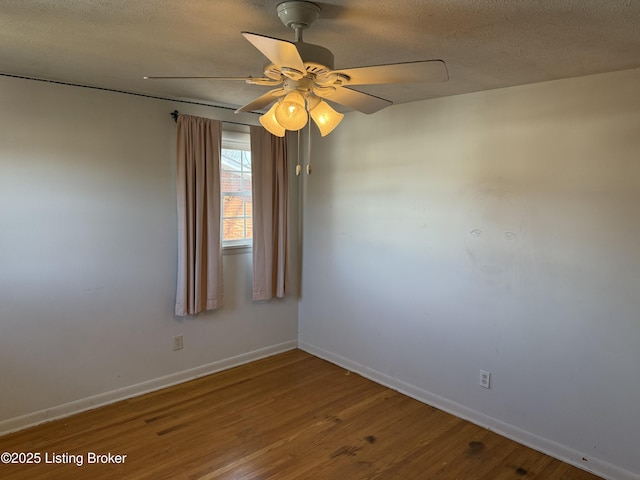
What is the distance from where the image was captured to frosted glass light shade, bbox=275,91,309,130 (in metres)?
1.75

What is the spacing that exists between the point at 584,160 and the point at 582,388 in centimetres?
134

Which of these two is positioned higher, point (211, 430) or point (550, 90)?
point (550, 90)

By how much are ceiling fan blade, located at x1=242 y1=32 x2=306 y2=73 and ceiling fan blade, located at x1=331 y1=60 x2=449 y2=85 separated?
7.9 inches

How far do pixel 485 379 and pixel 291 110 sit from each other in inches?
91.2

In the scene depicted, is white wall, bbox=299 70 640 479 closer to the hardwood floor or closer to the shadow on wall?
the shadow on wall

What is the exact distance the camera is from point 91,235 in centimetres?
308

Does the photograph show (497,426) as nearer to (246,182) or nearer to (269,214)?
(269,214)

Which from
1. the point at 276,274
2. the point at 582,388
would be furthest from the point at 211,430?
the point at 582,388

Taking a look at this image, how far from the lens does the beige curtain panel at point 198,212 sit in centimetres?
338

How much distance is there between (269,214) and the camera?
3934 millimetres

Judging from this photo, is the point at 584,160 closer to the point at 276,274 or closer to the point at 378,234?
the point at 378,234

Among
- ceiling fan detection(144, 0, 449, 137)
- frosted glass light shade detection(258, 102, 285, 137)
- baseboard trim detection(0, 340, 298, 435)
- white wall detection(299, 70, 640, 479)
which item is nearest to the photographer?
ceiling fan detection(144, 0, 449, 137)

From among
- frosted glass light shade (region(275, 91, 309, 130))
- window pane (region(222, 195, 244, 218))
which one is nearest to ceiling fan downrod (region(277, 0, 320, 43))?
frosted glass light shade (region(275, 91, 309, 130))

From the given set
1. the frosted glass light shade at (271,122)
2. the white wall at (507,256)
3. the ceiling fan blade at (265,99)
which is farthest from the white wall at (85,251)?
the frosted glass light shade at (271,122)
